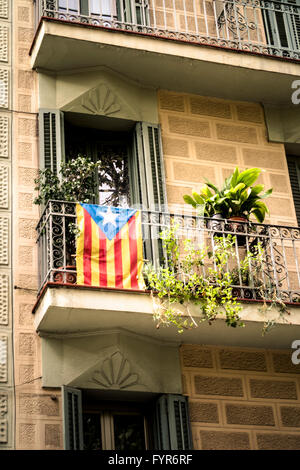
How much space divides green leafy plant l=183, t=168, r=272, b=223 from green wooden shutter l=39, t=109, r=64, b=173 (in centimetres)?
174

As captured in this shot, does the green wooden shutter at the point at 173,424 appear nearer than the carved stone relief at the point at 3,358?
No

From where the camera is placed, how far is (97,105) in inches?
Answer: 510

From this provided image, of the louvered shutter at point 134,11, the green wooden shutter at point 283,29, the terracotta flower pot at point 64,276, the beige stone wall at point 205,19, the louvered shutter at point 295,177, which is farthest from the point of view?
the green wooden shutter at point 283,29

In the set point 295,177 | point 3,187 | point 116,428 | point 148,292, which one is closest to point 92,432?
point 116,428

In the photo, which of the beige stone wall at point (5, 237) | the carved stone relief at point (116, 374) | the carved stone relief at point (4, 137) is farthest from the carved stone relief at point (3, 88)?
the carved stone relief at point (116, 374)

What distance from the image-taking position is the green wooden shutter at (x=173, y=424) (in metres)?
11.1

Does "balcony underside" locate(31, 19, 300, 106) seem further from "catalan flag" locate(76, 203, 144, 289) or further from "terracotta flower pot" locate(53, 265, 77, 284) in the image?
"terracotta flower pot" locate(53, 265, 77, 284)

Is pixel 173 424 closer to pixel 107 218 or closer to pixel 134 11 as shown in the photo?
pixel 107 218

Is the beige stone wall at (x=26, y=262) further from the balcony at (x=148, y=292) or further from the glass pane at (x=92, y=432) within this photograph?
the glass pane at (x=92, y=432)

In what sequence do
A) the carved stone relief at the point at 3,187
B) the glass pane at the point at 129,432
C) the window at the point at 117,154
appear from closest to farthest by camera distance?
the glass pane at the point at 129,432
the carved stone relief at the point at 3,187
the window at the point at 117,154

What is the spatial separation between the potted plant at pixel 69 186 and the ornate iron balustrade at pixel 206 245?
0.02 m

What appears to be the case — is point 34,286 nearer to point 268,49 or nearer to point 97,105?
point 97,105

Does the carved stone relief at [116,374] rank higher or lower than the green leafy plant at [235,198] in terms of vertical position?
lower

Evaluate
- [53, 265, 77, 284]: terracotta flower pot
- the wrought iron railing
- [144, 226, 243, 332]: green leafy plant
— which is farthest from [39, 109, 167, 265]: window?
the wrought iron railing
